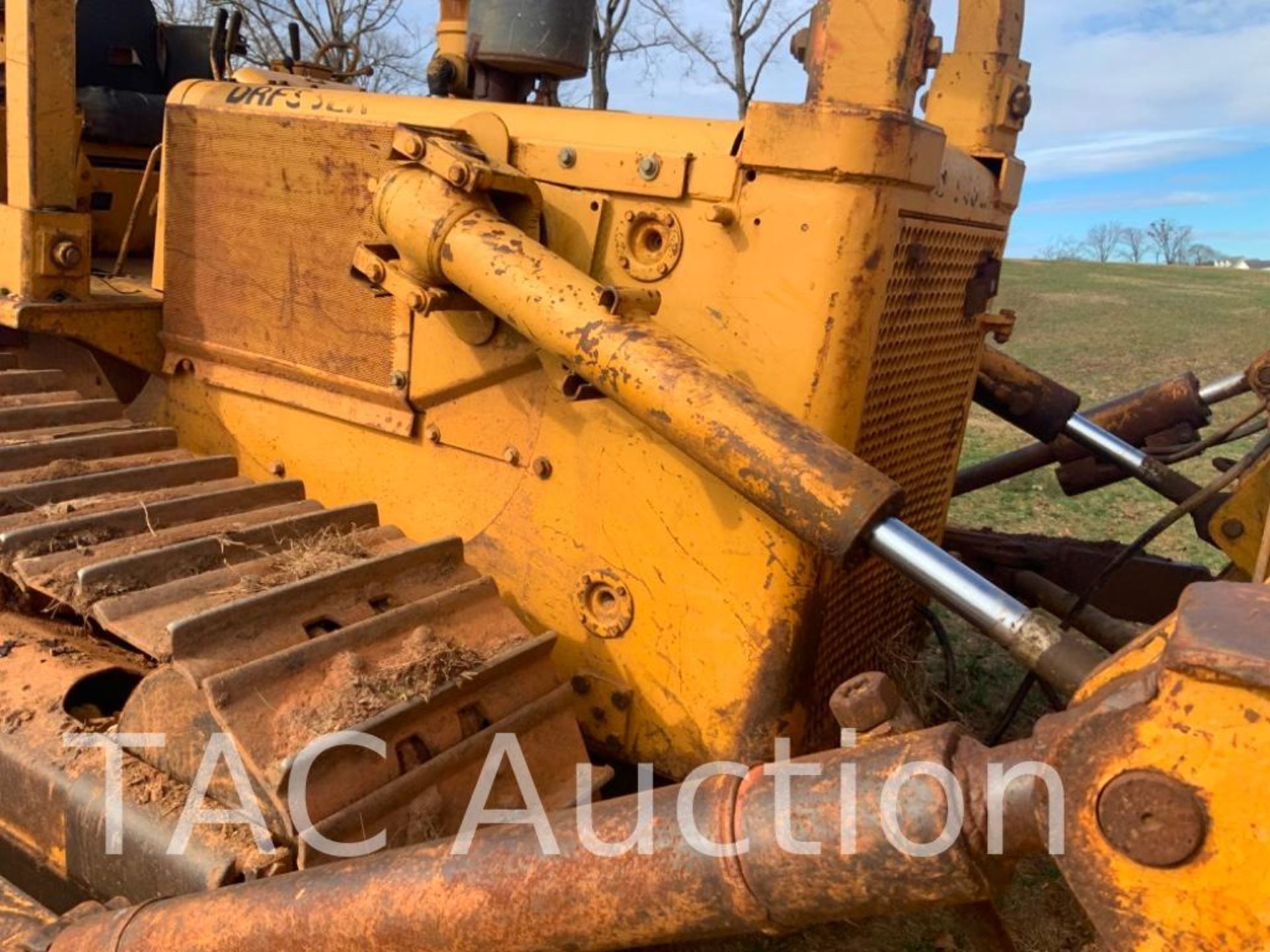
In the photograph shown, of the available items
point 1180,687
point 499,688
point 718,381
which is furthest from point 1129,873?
point 499,688

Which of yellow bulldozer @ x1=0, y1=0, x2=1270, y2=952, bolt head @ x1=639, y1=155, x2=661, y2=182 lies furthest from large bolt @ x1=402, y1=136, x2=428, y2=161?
bolt head @ x1=639, y1=155, x2=661, y2=182

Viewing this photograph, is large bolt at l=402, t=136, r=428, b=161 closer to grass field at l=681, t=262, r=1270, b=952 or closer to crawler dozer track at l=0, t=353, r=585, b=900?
crawler dozer track at l=0, t=353, r=585, b=900

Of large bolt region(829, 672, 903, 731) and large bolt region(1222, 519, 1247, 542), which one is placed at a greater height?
large bolt region(829, 672, 903, 731)

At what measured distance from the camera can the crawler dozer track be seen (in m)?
2.04

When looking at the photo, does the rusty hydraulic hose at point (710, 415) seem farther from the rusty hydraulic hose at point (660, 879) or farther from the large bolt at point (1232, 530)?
the large bolt at point (1232, 530)

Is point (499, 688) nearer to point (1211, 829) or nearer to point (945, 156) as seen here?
point (1211, 829)

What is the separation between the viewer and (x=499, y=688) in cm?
236

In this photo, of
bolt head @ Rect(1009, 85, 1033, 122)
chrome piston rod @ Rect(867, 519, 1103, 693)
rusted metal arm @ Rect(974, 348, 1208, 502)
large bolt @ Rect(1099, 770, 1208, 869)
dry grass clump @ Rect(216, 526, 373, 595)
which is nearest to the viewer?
large bolt @ Rect(1099, 770, 1208, 869)

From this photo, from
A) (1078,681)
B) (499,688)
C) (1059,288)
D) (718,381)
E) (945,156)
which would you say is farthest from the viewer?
(1059,288)

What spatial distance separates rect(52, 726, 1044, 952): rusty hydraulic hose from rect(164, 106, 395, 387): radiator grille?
55.5 inches

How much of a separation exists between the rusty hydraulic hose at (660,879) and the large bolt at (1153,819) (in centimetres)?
10

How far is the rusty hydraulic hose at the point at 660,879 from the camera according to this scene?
1.46 m

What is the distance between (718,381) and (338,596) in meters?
0.89

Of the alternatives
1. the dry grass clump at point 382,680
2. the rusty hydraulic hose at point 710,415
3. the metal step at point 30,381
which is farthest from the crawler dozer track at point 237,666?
the rusty hydraulic hose at point 710,415
